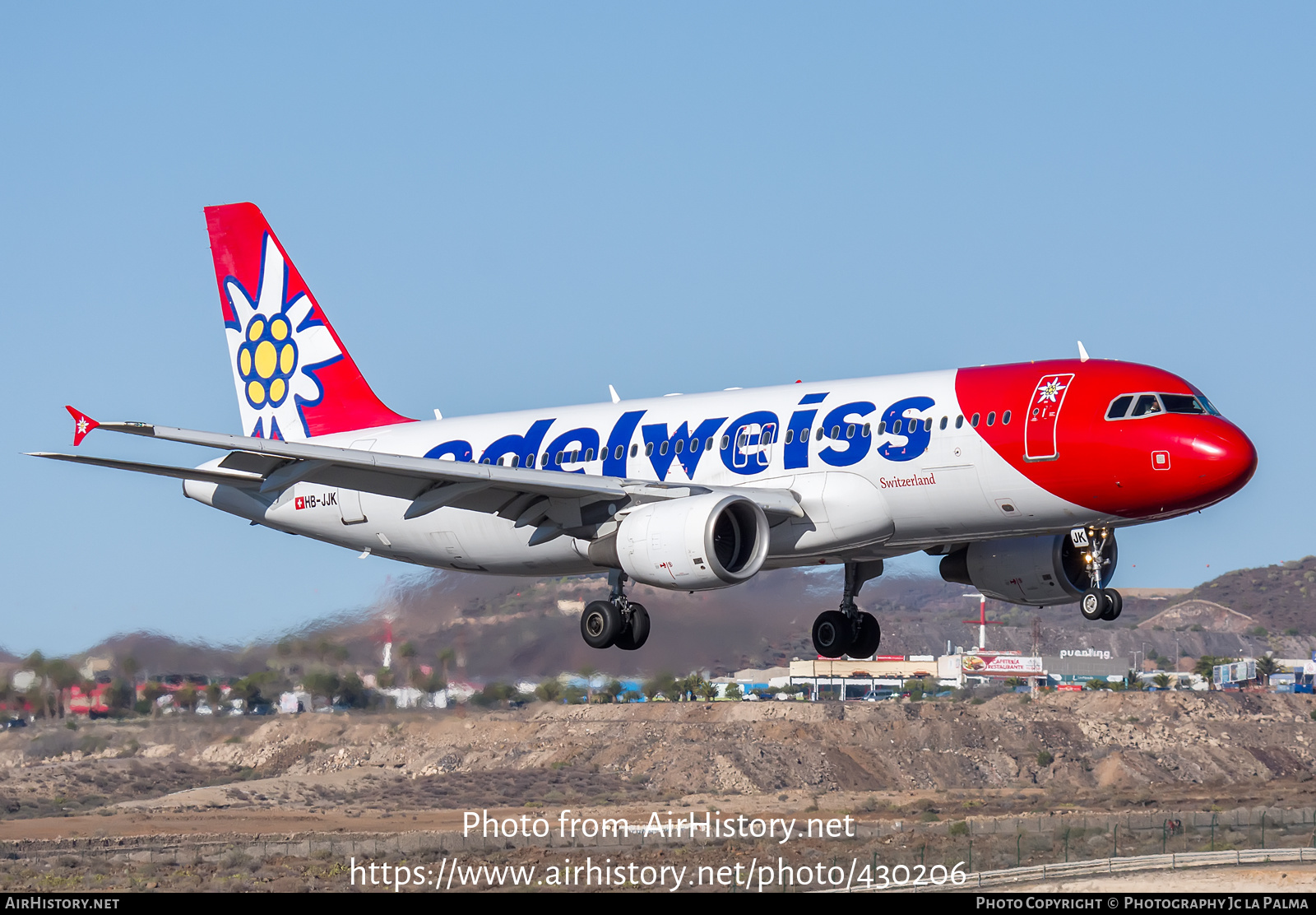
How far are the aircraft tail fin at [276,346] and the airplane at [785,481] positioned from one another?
7.80 feet

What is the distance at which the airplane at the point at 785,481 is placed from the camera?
1211 inches

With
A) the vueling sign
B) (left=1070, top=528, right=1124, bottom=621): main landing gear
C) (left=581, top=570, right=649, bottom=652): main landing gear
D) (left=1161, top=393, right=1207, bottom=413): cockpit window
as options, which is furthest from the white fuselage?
(left=1161, top=393, right=1207, bottom=413): cockpit window

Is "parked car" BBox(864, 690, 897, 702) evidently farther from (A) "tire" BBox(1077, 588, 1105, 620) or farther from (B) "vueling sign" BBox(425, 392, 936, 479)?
(A) "tire" BBox(1077, 588, 1105, 620)

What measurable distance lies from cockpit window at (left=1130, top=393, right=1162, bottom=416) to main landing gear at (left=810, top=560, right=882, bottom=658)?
9.22 meters

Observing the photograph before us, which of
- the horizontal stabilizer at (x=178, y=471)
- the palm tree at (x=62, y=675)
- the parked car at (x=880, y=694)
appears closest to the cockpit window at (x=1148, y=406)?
the horizontal stabilizer at (x=178, y=471)

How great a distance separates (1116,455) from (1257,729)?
7680cm

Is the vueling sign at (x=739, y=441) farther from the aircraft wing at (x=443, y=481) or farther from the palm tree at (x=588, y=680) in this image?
the palm tree at (x=588, y=680)

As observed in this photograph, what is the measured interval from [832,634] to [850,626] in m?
0.46

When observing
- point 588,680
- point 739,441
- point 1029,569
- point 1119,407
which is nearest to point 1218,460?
point 1119,407

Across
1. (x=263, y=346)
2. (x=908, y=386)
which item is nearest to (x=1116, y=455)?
(x=908, y=386)

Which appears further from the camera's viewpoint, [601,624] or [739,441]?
[601,624]

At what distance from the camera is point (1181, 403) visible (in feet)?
101

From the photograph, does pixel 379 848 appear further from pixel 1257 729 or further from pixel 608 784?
pixel 1257 729

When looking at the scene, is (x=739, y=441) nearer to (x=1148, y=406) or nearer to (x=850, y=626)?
(x=850, y=626)
